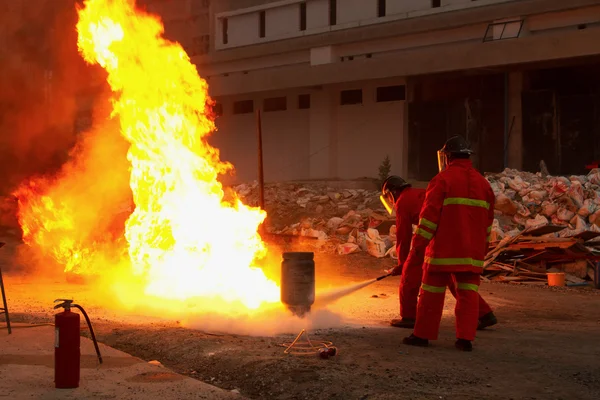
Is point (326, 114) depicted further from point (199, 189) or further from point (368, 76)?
point (199, 189)

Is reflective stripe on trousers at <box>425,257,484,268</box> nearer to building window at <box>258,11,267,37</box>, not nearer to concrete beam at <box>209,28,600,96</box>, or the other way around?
concrete beam at <box>209,28,600,96</box>

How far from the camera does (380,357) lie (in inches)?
247

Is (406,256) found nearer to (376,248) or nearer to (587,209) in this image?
(376,248)

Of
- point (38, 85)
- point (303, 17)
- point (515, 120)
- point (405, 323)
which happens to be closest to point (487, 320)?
point (405, 323)

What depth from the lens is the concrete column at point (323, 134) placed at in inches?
1019

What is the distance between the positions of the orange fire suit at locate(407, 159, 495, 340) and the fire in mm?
2664

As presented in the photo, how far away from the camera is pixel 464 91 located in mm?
22469

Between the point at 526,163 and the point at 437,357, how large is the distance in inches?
630

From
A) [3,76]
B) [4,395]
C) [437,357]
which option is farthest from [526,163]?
[4,395]

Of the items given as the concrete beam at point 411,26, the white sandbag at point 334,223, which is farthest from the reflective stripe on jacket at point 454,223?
the concrete beam at point 411,26

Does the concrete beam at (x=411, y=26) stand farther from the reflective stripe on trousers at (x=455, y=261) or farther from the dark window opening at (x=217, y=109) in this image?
the reflective stripe on trousers at (x=455, y=261)

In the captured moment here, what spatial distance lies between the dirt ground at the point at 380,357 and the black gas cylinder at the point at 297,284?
0.56m

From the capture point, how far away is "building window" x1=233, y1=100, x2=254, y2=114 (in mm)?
28844

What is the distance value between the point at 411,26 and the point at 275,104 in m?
6.47
